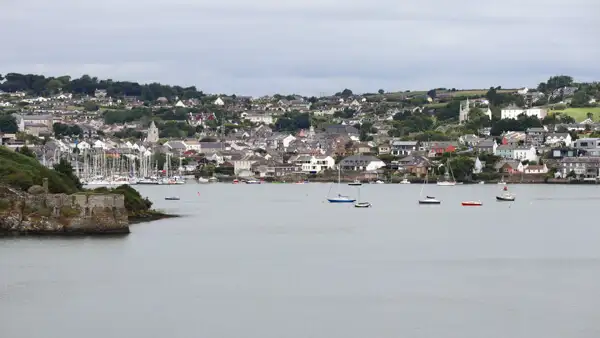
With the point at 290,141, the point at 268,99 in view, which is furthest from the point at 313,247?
the point at 268,99

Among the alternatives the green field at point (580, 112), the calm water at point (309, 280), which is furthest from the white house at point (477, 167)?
the calm water at point (309, 280)

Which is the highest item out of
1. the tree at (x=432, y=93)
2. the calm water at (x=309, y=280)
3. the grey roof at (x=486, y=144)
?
the tree at (x=432, y=93)

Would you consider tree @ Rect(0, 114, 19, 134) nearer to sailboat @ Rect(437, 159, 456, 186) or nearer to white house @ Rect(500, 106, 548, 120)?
sailboat @ Rect(437, 159, 456, 186)

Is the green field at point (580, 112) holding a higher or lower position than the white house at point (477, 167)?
higher

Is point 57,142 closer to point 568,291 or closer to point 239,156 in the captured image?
point 239,156

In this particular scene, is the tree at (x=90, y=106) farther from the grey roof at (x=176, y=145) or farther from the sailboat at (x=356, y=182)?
the sailboat at (x=356, y=182)

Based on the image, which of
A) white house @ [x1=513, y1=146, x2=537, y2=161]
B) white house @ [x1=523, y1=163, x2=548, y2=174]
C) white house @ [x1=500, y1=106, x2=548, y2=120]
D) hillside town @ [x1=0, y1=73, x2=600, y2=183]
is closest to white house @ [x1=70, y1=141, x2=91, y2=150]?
hillside town @ [x1=0, y1=73, x2=600, y2=183]

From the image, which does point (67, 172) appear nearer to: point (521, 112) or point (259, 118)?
point (521, 112)

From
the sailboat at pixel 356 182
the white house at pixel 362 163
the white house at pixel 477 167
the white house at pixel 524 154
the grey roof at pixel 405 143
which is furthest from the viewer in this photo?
the grey roof at pixel 405 143
